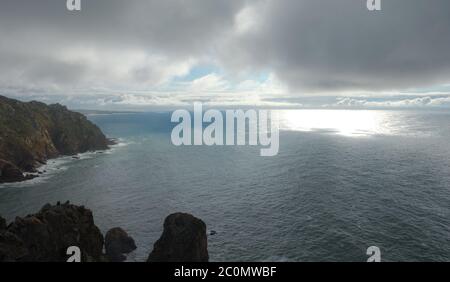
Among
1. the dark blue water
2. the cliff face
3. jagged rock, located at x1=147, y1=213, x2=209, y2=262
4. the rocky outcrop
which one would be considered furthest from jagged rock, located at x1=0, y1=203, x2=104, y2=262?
the cliff face

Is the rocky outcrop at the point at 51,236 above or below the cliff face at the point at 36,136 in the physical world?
below

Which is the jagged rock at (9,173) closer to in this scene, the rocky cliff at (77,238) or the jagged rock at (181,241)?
the rocky cliff at (77,238)

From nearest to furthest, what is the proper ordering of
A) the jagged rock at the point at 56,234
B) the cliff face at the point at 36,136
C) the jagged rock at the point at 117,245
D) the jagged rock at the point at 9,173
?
the jagged rock at the point at 56,234 < the jagged rock at the point at 117,245 < the jagged rock at the point at 9,173 < the cliff face at the point at 36,136

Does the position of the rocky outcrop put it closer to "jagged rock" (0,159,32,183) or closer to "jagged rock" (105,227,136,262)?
"jagged rock" (105,227,136,262)

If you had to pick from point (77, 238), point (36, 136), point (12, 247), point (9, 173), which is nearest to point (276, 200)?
point (77, 238)

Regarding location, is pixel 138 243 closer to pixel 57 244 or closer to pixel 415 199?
pixel 57 244

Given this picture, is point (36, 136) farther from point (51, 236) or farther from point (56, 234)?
point (51, 236)

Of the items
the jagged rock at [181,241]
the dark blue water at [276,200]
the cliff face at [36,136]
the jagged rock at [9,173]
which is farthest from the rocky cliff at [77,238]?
the cliff face at [36,136]
